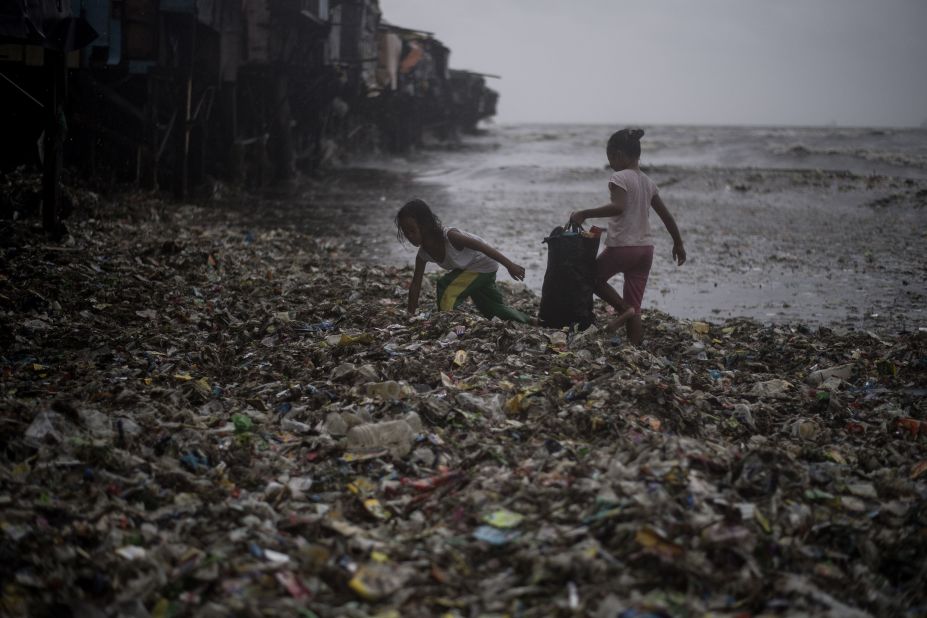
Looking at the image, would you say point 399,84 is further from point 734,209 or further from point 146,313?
point 146,313

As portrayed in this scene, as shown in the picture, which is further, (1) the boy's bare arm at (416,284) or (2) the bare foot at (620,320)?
(1) the boy's bare arm at (416,284)

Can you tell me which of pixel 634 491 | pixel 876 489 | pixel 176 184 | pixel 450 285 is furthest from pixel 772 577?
pixel 176 184

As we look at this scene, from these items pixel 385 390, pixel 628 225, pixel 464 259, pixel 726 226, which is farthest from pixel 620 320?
pixel 726 226

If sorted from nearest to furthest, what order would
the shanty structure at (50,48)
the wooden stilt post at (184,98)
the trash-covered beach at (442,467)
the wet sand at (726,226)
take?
the trash-covered beach at (442,467) → the shanty structure at (50,48) → the wet sand at (726,226) → the wooden stilt post at (184,98)

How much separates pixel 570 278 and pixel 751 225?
8.31m

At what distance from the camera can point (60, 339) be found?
15.8 feet

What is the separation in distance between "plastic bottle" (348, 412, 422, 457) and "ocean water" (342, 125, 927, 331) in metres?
3.89

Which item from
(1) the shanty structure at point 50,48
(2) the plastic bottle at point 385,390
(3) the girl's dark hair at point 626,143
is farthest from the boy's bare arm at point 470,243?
(1) the shanty structure at point 50,48

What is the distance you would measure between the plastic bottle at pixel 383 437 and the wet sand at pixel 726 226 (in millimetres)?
3926

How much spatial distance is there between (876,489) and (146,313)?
4.81 meters

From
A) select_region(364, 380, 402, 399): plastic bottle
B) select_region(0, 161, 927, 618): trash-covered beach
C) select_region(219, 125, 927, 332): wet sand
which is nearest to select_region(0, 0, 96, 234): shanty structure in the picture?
select_region(0, 161, 927, 618): trash-covered beach

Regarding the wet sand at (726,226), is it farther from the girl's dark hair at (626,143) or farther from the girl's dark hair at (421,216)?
the girl's dark hair at (421,216)

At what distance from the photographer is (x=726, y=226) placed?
40.1 ft

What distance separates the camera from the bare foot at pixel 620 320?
5047mm
